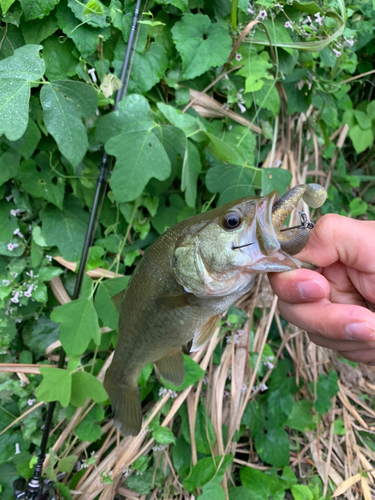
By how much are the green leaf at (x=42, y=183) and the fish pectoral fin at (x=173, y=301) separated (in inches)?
25.5

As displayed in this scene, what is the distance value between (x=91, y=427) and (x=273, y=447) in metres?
0.91

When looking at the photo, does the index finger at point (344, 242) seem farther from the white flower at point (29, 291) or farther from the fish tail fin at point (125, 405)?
the white flower at point (29, 291)

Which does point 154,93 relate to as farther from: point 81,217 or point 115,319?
point 115,319

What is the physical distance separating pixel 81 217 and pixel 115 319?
452 mm

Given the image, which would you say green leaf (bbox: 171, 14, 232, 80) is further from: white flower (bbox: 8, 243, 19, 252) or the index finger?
white flower (bbox: 8, 243, 19, 252)

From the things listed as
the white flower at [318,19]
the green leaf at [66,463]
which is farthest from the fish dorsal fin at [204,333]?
the white flower at [318,19]

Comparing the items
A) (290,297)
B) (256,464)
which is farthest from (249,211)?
(256,464)

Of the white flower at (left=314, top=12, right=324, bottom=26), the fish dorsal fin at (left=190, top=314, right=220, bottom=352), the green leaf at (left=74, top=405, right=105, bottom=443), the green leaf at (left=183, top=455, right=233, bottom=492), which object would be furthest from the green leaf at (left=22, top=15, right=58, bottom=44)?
the green leaf at (left=183, top=455, right=233, bottom=492)

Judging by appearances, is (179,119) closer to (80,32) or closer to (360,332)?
(80,32)

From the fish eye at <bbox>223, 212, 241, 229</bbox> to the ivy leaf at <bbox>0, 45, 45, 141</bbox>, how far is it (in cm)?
67

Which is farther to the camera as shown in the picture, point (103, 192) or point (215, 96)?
point (215, 96)

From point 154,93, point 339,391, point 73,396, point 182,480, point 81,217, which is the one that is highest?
point 154,93

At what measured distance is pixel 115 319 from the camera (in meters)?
1.18

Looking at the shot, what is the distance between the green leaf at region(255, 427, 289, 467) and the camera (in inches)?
62.0
